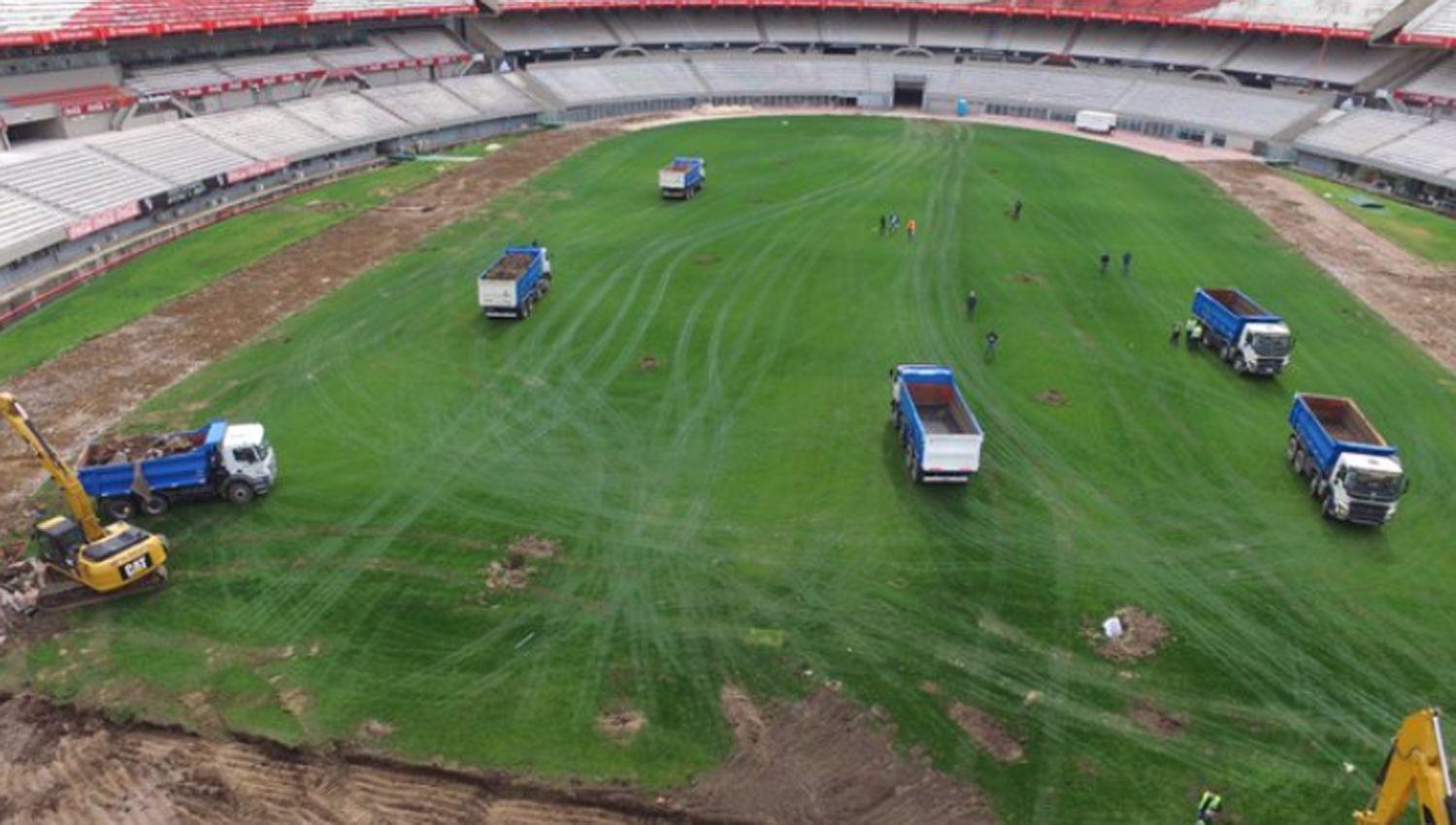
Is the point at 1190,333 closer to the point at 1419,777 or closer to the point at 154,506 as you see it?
the point at 1419,777

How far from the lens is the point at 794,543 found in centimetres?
2620

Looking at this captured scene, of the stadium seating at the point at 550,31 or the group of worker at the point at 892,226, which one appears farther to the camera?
the stadium seating at the point at 550,31

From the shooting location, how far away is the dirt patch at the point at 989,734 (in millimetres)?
19500

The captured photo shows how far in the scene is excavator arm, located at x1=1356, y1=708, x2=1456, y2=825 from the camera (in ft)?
45.9

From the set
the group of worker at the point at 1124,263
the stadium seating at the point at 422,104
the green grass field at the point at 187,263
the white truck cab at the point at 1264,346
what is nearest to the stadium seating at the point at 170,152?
the green grass field at the point at 187,263

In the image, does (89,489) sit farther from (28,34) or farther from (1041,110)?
(1041,110)

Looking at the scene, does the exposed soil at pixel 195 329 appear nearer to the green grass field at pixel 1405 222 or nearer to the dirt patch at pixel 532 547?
the dirt patch at pixel 532 547

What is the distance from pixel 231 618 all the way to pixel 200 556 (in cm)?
332

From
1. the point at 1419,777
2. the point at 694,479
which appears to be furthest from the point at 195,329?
the point at 1419,777

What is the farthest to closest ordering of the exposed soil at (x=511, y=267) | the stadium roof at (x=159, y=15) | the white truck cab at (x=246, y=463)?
the stadium roof at (x=159, y=15), the exposed soil at (x=511, y=267), the white truck cab at (x=246, y=463)

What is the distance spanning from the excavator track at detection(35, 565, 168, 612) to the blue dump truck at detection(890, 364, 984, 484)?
22.0 m

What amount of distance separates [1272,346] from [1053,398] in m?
9.15

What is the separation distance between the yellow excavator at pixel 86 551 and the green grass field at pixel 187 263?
53.4 ft

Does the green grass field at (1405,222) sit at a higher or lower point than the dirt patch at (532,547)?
higher
